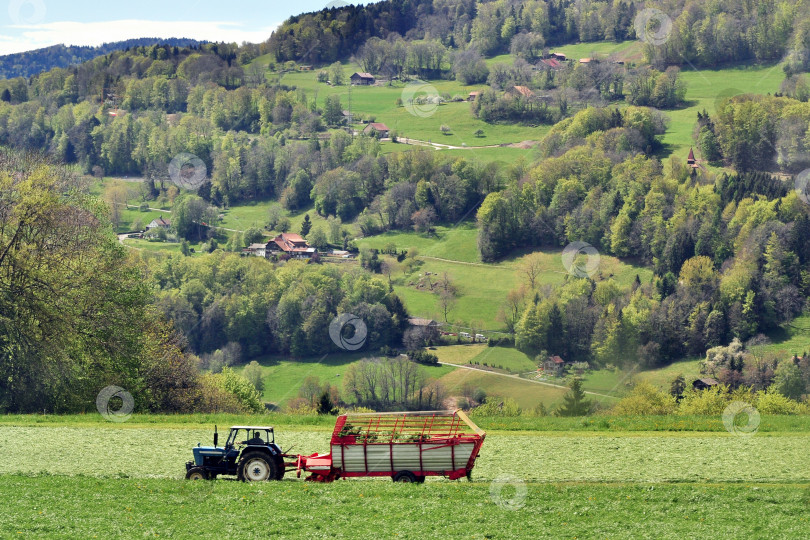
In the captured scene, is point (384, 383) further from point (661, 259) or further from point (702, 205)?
point (702, 205)

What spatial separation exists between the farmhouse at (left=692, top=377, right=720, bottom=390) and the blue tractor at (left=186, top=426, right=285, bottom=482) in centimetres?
8265

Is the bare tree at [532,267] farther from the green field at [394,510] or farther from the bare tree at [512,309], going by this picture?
the green field at [394,510]

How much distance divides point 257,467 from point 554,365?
9179cm

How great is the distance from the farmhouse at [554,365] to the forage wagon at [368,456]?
88.5m

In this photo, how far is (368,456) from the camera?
24.0 metres

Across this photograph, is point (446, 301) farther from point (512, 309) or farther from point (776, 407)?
point (776, 407)

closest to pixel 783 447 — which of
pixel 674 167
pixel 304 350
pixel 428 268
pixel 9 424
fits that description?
pixel 9 424

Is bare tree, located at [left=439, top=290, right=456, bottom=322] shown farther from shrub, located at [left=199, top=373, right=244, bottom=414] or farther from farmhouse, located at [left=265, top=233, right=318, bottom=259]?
shrub, located at [left=199, top=373, right=244, bottom=414]

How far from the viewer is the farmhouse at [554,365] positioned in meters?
112

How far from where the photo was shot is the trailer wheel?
79.6ft

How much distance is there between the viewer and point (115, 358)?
44.2 meters

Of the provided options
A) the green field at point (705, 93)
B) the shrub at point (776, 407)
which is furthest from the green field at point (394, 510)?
the green field at point (705, 93)

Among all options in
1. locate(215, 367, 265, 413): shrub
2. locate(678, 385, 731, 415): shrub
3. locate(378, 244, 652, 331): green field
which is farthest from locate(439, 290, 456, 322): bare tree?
locate(215, 367, 265, 413): shrub

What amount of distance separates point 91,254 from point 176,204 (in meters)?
145
